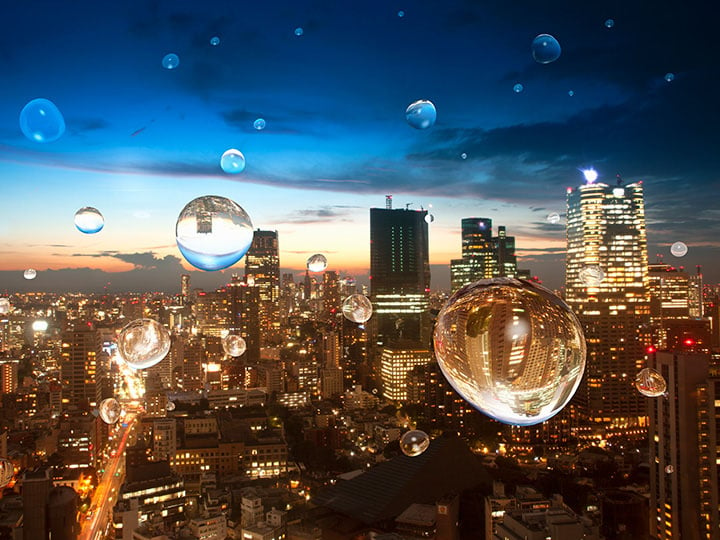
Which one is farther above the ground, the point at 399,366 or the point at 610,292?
the point at 610,292

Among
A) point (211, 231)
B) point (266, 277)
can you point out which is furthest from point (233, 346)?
point (266, 277)

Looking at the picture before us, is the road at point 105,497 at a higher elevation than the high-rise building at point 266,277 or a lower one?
lower

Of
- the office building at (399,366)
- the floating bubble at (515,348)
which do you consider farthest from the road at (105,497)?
the floating bubble at (515,348)

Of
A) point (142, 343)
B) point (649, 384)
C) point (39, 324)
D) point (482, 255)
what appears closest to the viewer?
point (142, 343)

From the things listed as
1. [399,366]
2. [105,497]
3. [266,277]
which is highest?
[266,277]

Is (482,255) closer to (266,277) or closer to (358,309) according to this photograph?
(266,277)

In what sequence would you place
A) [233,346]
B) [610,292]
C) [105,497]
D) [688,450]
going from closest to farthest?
[688,450]
[233,346]
[105,497]
[610,292]

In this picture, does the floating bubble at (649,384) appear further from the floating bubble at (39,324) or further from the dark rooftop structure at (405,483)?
the floating bubble at (39,324)
